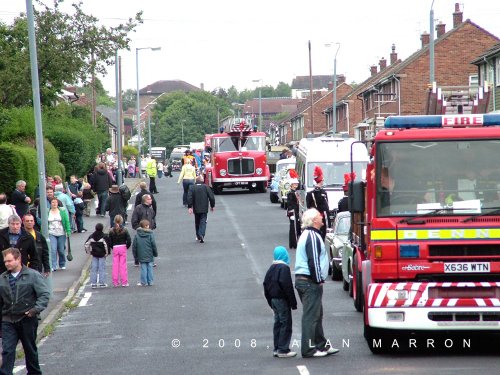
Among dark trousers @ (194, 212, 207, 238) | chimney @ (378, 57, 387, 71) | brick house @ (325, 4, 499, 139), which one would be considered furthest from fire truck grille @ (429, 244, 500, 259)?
chimney @ (378, 57, 387, 71)

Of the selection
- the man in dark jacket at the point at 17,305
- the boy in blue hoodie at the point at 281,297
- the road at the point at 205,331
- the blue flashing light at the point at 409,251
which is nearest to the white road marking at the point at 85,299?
the road at the point at 205,331

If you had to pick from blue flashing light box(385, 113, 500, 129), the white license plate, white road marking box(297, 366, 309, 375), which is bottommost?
white road marking box(297, 366, 309, 375)

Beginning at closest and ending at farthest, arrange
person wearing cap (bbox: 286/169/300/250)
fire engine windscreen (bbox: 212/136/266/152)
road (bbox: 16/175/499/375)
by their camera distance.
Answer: road (bbox: 16/175/499/375) → person wearing cap (bbox: 286/169/300/250) → fire engine windscreen (bbox: 212/136/266/152)

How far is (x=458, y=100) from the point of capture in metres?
16.4

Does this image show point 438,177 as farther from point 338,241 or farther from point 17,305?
point 338,241

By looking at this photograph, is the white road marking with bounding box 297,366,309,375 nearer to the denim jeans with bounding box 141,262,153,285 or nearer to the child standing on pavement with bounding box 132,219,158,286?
the child standing on pavement with bounding box 132,219,158,286

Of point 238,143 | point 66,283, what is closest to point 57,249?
point 66,283

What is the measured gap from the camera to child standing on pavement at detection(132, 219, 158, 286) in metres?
21.7

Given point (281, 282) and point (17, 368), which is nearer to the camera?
point (281, 282)

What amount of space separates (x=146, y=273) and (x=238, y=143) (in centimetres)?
2859

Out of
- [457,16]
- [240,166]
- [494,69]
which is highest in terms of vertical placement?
[457,16]

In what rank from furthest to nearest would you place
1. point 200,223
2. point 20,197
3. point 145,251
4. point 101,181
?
point 101,181 < point 200,223 < point 20,197 < point 145,251

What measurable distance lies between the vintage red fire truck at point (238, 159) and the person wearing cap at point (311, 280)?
36.5m

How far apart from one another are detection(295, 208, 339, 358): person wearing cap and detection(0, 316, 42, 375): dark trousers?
3.18m
